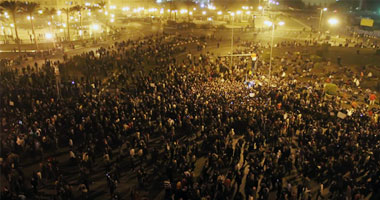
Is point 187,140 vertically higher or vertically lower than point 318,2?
lower

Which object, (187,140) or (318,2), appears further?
(318,2)

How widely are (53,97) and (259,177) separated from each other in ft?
54.7

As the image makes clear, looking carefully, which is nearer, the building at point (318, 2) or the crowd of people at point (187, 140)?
the crowd of people at point (187, 140)

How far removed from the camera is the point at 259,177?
13.2m

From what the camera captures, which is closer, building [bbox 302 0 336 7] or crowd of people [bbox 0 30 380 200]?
crowd of people [bbox 0 30 380 200]

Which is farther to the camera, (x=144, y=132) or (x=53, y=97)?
(x=53, y=97)

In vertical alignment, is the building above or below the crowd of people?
above

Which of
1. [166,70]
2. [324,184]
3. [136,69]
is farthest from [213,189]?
[136,69]

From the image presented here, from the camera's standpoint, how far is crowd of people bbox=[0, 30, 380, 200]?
12773 mm

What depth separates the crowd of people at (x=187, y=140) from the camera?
12773 mm

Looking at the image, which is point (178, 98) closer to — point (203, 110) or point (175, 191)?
point (203, 110)

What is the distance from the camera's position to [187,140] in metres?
17.0

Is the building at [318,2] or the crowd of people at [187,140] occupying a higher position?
the building at [318,2]

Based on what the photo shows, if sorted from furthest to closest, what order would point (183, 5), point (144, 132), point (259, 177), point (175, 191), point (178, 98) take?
point (183, 5) → point (178, 98) → point (144, 132) → point (259, 177) → point (175, 191)
